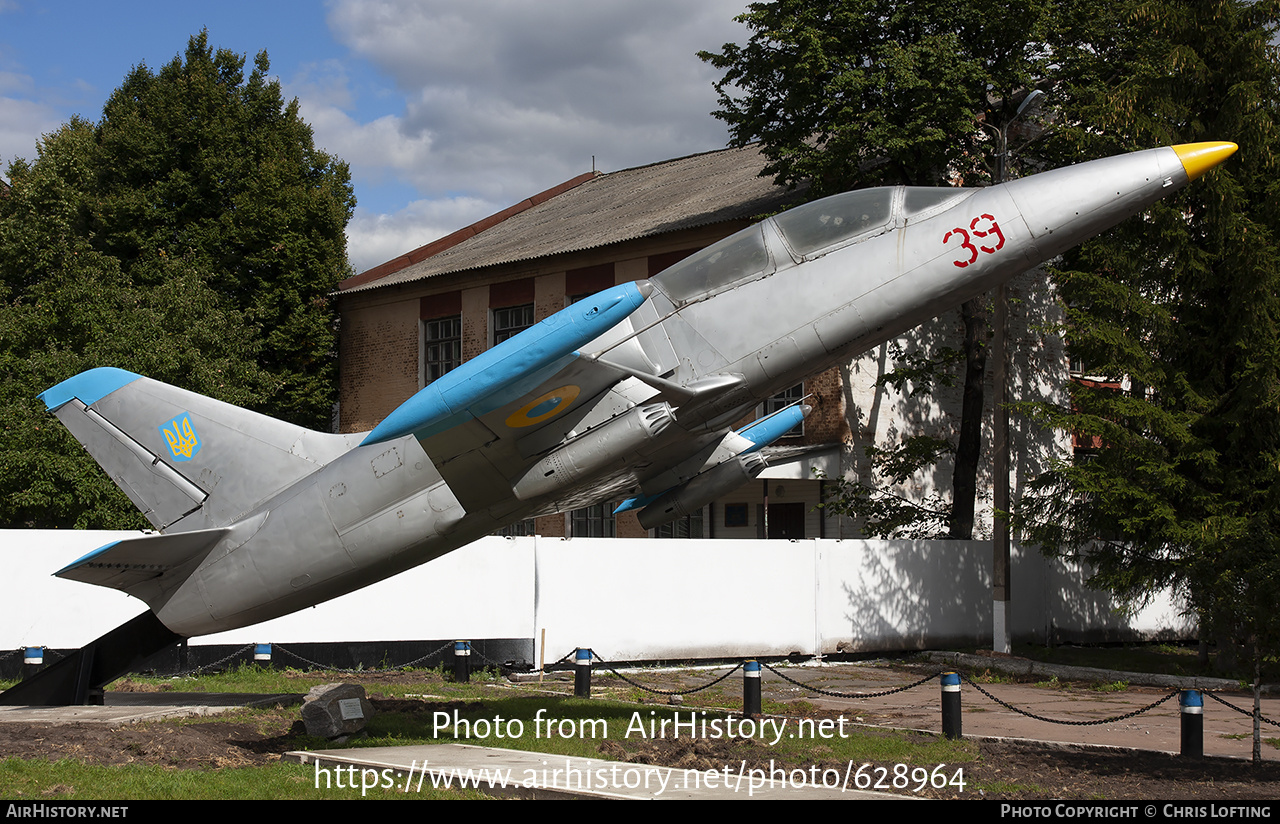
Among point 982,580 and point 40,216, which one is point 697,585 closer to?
point 982,580

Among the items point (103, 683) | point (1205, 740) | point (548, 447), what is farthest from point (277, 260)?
point (1205, 740)

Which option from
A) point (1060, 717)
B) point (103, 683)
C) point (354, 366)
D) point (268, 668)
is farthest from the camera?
point (354, 366)

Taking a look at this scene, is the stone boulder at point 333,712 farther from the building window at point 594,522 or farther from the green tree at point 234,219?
the green tree at point 234,219

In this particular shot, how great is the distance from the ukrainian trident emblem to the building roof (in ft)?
51.7

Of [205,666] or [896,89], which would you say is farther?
[896,89]

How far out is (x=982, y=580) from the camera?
2350 centimetres

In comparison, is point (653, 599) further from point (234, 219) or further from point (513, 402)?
point (234, 219)

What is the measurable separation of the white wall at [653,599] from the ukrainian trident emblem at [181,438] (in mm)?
4779

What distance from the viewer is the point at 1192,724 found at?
9953 millimetres

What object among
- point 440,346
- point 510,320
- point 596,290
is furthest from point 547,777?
point 440,346

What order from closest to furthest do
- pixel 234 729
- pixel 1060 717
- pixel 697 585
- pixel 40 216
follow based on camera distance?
1. pixel 234 729
2. pixel 1060 717
3. pixel 697 585
4. pixel 40 216

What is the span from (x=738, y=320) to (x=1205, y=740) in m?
7.36

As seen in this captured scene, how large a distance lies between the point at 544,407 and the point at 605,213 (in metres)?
24.4

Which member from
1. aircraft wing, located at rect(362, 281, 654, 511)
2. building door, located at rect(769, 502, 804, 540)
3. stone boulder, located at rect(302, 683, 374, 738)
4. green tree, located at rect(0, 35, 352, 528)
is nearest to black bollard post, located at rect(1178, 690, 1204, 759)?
aircraft wing, located at rect(362, 281, 654, 511)
